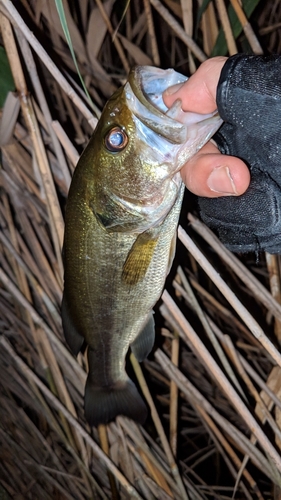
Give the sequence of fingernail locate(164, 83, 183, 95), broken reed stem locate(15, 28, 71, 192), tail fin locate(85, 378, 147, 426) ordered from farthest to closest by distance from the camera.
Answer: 1. tail fin locate(85, 378, 147, 426)
2. broken reed stem locate(15, 28, 71, 192)
3. fingernail locate(164, 83, 183, 95)

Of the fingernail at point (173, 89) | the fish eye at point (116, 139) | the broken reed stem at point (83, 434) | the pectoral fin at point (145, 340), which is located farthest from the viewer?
the broken reed stem at point (83, 434)

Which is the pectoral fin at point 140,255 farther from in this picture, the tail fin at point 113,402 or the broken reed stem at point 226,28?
the broken reed stem at point 226,28

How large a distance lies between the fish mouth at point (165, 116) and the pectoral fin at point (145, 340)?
2.62 ft

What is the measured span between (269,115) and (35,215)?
1450 millimetres

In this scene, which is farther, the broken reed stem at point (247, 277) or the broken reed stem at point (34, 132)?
the broken reed stem at point (247, 277)

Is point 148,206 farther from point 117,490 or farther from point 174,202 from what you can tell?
point 117,490

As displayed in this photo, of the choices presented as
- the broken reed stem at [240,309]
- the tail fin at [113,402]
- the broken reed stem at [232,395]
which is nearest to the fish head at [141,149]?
the broken reed stem at [240,309]

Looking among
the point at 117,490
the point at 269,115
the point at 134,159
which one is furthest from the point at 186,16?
the point at 117,490

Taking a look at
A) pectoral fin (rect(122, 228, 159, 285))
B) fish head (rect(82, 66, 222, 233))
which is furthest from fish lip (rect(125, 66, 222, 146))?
pectoral fin (rect(122, 228, 159, 285))

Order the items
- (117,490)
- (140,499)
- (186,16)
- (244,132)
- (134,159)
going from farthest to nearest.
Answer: (117,490), (140,499), (186,16), (134,159), (244,132)

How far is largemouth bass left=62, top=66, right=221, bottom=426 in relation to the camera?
1.29 metres

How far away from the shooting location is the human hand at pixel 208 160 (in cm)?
109

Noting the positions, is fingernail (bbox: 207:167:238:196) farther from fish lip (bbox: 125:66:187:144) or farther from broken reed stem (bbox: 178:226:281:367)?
broken reed stem (bbox: 178:226:281:367)

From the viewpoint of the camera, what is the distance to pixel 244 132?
119 centimetres
